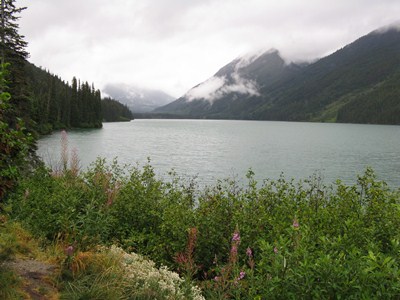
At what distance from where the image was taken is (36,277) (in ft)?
18.4

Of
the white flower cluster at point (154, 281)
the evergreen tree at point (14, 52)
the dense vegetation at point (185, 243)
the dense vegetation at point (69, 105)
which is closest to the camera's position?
the dense vegetation at point (185, 243)

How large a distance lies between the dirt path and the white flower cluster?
4.31 ft

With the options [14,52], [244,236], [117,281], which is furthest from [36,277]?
[14,52]

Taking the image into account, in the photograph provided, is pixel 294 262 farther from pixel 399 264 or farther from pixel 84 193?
pixel 84 193

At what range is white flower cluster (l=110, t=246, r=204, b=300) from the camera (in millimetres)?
5668

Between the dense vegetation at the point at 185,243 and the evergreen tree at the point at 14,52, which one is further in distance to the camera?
the evergreen tree at the point at 14,52

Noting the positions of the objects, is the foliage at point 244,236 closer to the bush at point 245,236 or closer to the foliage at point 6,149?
the bush at point 245,236

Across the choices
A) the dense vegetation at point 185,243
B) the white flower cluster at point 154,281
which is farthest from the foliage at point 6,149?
the white flower cluster at point 154,281

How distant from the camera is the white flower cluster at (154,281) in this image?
18.6ft

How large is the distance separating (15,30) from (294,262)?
1139 inches

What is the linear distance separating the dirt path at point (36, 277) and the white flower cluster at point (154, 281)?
1.32 meters

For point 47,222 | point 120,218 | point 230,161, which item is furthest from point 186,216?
point 230,161

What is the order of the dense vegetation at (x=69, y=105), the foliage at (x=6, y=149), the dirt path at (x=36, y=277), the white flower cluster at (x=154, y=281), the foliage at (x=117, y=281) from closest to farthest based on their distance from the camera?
the foliage at (x=6, y=149)
the dirt path at (x=36, y=277)
the foliage at (x=117, y=281)
the white flower cluster at (x=154, y=281)
the dense vegetation at (x=69, y=105)

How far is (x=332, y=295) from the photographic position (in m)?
4.86
